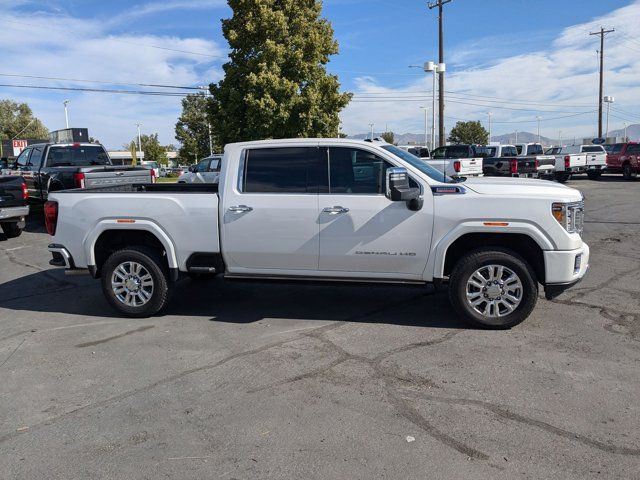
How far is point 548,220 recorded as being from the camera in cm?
538

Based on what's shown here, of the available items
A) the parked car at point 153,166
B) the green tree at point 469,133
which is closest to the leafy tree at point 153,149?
the parked car at point 153,166

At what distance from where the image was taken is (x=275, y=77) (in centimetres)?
2072

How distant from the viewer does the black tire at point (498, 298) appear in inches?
215

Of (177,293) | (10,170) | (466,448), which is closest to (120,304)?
(177,293)

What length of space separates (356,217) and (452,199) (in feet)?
3.27

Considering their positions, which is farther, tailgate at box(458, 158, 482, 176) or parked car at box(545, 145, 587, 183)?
parked car at box(545, 145, 587, 183)

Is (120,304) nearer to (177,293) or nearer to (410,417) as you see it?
(177,293)

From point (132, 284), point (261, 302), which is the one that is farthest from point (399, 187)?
point (132, 284)

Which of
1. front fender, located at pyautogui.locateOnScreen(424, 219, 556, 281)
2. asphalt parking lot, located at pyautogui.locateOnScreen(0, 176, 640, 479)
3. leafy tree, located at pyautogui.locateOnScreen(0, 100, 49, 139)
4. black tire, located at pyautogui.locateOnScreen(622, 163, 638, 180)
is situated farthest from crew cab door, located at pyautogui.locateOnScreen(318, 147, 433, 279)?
leafy tree, located at pyautogui.locateOnScreen(0, 100, 49, 139)

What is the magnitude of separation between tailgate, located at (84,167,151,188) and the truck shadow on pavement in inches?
142

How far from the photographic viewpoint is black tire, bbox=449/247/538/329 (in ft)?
17.9

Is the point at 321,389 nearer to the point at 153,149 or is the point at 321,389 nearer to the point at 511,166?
the point at 511,166

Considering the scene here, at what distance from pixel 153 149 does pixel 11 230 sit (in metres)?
86.1

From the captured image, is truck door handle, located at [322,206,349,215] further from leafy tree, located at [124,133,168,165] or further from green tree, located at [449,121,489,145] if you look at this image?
leafy tree, located at [124,133,168,165]
